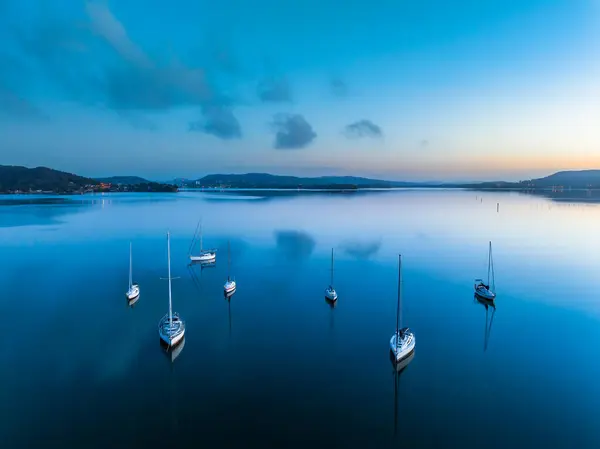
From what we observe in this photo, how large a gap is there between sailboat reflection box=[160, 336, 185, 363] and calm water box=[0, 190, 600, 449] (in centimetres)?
28

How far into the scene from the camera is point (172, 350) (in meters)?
17.7

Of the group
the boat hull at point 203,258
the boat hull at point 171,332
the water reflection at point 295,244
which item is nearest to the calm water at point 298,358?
the boat hull at point 171,332

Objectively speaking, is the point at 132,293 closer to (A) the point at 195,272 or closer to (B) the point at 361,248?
(A) the point at 195,272

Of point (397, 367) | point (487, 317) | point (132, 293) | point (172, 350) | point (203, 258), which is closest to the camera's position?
point (397, 367)

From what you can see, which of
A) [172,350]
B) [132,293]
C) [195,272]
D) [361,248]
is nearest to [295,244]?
[361,248]

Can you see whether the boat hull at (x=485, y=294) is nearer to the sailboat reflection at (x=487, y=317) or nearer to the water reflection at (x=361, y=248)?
the sailboat reflection at (x=487, y=317)

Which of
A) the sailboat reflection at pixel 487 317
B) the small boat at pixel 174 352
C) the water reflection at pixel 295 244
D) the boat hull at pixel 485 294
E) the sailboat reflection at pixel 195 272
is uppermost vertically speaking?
the water reflection at pixel 295 244

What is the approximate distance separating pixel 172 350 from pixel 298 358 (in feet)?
20.1

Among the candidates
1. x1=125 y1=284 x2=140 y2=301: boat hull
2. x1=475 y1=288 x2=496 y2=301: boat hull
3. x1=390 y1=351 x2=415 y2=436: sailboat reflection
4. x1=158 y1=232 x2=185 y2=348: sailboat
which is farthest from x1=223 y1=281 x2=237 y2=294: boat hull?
x1=475 y1=288 x2=496 y2=301: boat hull

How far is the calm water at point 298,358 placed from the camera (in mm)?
12578

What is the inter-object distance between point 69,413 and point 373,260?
3004 centimetres

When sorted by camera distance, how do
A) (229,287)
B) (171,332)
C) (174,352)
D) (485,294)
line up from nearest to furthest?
(174,352)
(171,332)
(485,294)
(229,287)

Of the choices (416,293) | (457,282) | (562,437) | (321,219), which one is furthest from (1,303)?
(321,219)

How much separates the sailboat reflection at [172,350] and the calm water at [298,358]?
276mm
